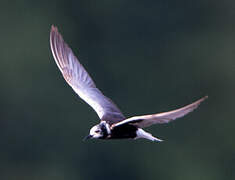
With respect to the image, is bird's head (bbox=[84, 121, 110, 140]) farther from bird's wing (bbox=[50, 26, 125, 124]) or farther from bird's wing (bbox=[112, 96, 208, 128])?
bird's wing (bbox=[50, 26, 125, 124])

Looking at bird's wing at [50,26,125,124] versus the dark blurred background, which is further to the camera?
the dark blurred background

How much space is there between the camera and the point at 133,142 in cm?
3212

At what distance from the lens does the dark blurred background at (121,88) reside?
Answer: 103 feet

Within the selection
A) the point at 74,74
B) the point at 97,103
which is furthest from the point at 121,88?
the point at 97,103

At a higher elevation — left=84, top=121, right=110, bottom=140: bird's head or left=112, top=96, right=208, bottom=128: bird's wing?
left=112, top=96, right=208, bottom=128: bird's wing

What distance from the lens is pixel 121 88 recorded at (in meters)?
33.3

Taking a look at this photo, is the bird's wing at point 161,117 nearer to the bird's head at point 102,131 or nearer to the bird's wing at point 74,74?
the bird's head at point 102,131

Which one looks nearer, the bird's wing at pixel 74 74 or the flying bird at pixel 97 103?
the flying bird at pixel 97 103

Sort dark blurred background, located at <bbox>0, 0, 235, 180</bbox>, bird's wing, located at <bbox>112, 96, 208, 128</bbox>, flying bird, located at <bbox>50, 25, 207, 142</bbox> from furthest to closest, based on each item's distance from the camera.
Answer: dark blurred background, located at <bbox>0, 0, 235, 180</bbox>
flying bird, located at <bbox>50, 25, 207, 142</bbox>
bird's wing, located at <bbox>112, 96, 208, 128</bbox>

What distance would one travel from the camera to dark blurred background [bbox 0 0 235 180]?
31.3 metres

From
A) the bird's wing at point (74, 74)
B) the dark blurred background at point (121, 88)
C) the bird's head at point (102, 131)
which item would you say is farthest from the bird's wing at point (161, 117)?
the dark blurred background at point (121, 88)

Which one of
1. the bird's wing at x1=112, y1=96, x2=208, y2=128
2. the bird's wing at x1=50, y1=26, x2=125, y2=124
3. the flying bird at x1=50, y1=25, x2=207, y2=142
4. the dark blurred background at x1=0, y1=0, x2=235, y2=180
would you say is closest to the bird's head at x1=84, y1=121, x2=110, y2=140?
the flying bird at x1=50, y1=25, x2=207, y2=142

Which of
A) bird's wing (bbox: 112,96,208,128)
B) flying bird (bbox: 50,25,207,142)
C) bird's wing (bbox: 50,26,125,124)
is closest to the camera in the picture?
bird's wing (bbox: 112,96,208,128)

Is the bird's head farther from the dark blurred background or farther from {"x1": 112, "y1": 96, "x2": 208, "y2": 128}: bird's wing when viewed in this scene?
the dark blurred background
